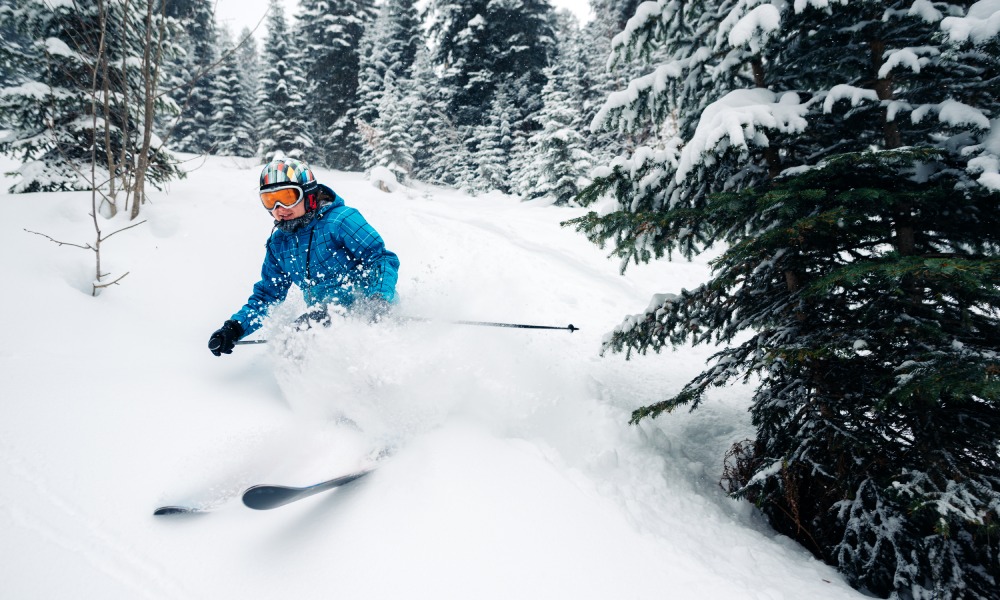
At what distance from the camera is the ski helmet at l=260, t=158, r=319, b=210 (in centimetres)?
384

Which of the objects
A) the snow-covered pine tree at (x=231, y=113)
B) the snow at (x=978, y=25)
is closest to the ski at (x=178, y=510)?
the snow at (x=978, y=25)

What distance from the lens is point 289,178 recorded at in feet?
12.7

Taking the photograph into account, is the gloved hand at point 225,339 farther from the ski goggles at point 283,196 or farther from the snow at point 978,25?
the snow at point 978,25

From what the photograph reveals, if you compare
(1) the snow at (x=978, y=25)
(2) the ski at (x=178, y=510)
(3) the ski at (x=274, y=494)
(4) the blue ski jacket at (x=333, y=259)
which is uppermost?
(1) the snow at (x=978, y=25)

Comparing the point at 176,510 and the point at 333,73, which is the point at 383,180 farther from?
the point at 176,510

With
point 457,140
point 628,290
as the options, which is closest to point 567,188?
point 628,290

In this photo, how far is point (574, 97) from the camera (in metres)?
23.3

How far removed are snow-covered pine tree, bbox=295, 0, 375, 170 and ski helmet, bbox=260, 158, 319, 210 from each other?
2915 centimetres

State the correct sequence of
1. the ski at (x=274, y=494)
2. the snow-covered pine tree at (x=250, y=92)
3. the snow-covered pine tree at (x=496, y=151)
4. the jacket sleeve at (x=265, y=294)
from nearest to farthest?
the ski at (x=274, y=494)
the jacket sleeve at (x=265, y=294)
the snow-covered pine tree at (x=496, y=151)
the snow-covered pine tree at (x=250, y=92)

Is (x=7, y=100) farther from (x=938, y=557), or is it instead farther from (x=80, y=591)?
(x=938, y=557)

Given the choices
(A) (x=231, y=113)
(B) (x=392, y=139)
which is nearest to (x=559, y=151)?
(B) (x=392, y=139)

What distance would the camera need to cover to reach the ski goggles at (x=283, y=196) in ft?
12.6

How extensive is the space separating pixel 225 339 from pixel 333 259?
126cm

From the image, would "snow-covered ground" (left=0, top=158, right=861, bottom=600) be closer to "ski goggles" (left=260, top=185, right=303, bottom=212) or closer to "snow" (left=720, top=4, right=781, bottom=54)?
"ski goggles" (left=260, top=185, right=303, bottom=212)
